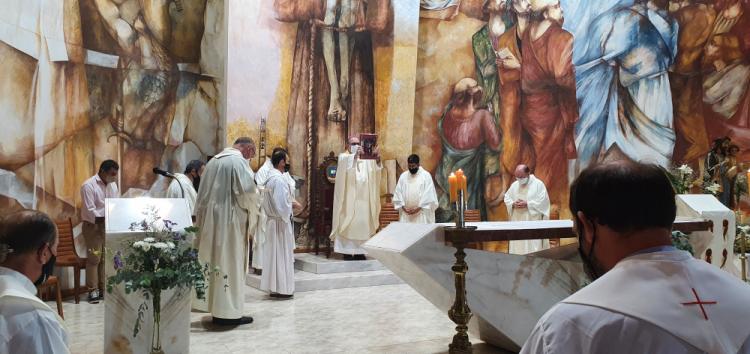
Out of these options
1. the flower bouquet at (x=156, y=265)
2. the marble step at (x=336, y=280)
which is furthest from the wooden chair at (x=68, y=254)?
the flower bouquet at (x=156, y=265)

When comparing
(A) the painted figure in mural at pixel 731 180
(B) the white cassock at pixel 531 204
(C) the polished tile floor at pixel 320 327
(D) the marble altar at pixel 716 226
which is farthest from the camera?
(B) the white cassock at pixel 531 204

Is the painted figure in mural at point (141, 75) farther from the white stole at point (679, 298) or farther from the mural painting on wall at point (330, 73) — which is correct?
the white stole at point (679, 298)

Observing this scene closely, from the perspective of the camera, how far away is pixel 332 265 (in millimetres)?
10336

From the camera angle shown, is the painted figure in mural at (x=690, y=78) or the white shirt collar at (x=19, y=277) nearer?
the white shirt collar at (x=19, y=277)

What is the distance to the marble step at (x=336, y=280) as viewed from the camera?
955 centimetres

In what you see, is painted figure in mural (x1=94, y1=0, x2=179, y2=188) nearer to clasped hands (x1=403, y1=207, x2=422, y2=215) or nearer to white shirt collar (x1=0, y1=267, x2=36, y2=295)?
clasped hands (x1=403, y1=207, x2=422, y2=215)

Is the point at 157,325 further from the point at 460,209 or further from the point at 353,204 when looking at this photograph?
the point at 353,204

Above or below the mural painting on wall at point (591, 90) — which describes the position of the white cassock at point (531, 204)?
below

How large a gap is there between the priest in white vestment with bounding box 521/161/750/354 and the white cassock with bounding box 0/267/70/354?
1.68m

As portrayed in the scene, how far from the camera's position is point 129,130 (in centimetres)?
1024

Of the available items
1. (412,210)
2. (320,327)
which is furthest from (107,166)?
(412,210)

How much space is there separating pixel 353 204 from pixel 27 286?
29.4 ft

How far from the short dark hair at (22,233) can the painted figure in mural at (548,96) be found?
1143cm

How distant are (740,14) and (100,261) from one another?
409 inches
